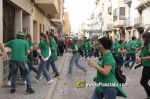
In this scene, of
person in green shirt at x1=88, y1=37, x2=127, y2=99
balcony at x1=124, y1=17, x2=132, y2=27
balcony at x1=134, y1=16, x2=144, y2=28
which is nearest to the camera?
person in green shirt at x1=88, y1=37, x2=127, y2=99

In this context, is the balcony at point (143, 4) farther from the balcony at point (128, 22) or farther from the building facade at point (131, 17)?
the balcony at point (128, 22)

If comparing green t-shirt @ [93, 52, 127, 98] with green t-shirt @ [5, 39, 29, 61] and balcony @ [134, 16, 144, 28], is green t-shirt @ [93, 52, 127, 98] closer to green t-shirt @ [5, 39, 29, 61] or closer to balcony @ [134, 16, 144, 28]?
green t-shirt @ [5, 39, 29, 61]

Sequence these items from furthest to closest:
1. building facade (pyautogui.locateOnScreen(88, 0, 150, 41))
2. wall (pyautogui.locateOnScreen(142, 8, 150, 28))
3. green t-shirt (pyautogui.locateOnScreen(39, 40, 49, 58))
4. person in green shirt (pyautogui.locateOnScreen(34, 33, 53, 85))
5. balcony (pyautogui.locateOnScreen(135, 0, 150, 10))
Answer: building facade (pyautogui.locateOnScreen(88, 0, 150, 41)), wall (pyautogui.locateOnScreen(142, 8, 150, 28)), balcony (pyautogui.locateOnScreen(135, 0, 150, 10)), green t-shirt (pyautogui.locateOnScreen(39, 40, 49, 58)), person in green shirt (pyautogui.locateOnScreen(34, 33, 53, 85))

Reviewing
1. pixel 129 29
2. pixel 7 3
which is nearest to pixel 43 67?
pixel 7 3

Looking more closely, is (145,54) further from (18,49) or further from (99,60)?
(18,49)

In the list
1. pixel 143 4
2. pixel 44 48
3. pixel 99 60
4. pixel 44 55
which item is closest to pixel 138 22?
pixel 143 4

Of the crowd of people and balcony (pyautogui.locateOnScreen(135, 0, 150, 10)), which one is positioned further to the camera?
balcony (pyautogui.locateOnScreen(135, 0, 150, 10))

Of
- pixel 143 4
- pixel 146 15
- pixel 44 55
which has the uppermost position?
pixel 143 4

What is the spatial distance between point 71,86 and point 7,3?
4.10 meters

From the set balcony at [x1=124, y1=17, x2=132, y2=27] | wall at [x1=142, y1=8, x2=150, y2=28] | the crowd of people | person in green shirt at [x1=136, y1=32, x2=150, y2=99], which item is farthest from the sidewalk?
balcony at [x1=124, y1=17, x2=132, y2=27]

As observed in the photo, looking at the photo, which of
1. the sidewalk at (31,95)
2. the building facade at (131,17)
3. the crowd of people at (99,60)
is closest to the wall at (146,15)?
the building facade at (131,17)

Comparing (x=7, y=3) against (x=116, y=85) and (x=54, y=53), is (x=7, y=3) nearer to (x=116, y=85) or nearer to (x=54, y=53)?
(x=54, y=53)

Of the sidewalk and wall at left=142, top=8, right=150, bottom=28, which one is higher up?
wall at left=142, top=8, right=150, bottom=28

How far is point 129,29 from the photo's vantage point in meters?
46.1
